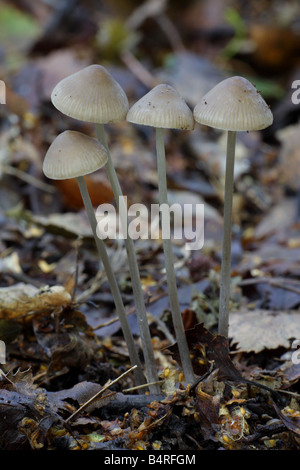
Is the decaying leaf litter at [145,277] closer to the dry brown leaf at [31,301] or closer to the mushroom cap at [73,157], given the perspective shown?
the dry brown leaf at [31,301]

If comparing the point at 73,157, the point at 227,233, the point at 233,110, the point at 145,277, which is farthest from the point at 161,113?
the point at 145,277

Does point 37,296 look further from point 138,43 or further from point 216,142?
point 138,43

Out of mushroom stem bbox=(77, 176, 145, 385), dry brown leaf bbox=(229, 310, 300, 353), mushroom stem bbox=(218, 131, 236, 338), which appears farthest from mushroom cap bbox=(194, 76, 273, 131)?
dry brown leaf bbox=(229, 310, 300, 353)

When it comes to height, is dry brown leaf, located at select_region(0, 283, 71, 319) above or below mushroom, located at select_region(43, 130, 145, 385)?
below

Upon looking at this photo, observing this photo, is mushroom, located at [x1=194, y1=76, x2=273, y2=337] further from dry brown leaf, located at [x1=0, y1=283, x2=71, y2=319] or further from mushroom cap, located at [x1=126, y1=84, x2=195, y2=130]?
dry brown leaf, located at [x1=0, y1=283, x2=71, y2=319]

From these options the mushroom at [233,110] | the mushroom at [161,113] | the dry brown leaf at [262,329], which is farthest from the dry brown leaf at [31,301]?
the mushroom at [233,110]

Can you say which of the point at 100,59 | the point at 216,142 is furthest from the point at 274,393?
the point at 100,59

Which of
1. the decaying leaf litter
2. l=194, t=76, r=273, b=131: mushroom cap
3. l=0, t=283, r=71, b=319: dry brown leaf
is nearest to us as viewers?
l=194, t=76, r=273, b=131: mushroom cap
